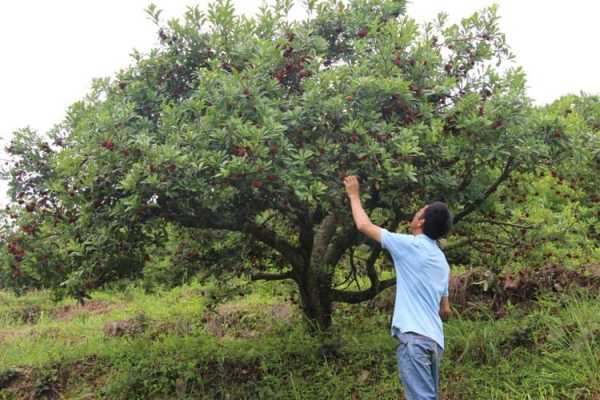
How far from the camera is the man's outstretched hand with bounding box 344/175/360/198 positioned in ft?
13.6

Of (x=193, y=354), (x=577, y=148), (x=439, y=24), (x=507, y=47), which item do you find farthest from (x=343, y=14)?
(x=193, y=354)

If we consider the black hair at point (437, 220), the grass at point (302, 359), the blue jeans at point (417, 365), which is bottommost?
the grass at point (302, 359)

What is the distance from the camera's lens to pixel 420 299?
381 cm

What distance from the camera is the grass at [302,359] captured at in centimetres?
554

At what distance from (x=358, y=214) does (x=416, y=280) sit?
23.4 inches

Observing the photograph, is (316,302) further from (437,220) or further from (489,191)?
(437,220)

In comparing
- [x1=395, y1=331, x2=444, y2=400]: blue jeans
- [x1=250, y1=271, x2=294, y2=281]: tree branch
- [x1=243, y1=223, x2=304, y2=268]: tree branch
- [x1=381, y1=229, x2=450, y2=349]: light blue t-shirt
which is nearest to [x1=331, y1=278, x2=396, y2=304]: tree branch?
[x1=250, y1=271, x2=294, y2=281]: tree branch

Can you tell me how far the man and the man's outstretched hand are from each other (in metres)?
0.22

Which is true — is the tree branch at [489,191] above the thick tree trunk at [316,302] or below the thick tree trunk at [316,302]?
above

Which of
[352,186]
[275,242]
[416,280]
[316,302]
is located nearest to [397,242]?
[416,280]

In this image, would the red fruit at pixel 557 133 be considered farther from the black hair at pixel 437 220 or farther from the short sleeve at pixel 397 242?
the short sleeve at pixel 397 242

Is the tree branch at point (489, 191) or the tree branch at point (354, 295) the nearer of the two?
the tree branch at point (489, 191)

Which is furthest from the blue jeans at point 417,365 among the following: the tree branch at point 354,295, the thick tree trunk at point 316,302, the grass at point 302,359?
the tree branch at point 354,295

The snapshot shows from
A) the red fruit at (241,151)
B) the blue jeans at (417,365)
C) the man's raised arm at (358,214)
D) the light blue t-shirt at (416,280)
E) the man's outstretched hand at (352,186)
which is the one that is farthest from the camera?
the man's outstretched hand at (352,186)
